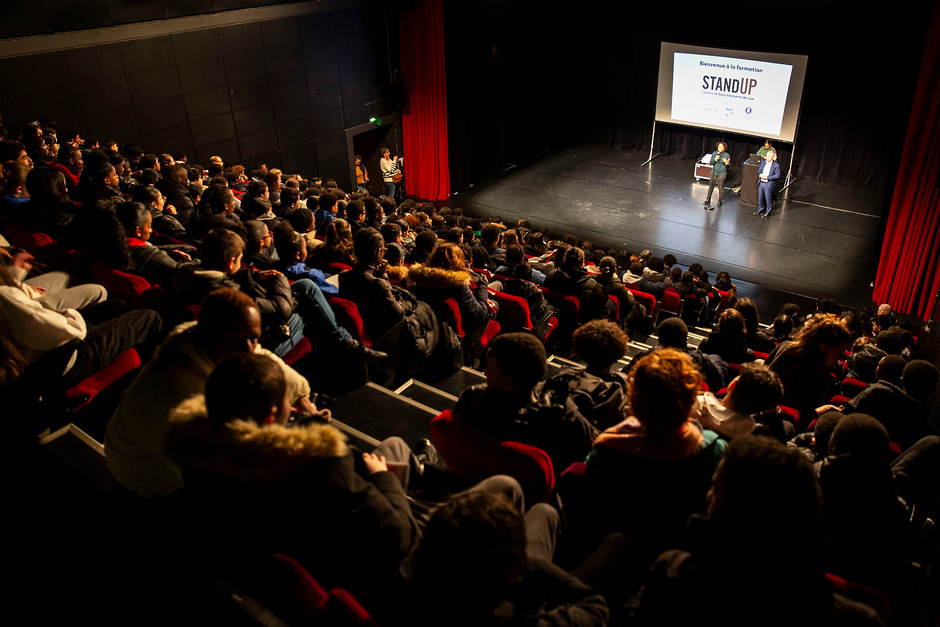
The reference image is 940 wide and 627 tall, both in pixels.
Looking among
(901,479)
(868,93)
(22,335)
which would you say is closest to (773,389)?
(901,479)

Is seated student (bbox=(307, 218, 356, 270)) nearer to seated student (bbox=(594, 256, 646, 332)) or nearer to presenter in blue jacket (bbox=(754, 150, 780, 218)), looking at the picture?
seated student (bbox=(594, 256, 646, 332))

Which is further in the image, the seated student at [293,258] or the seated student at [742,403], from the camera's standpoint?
the seated student at [293,258]

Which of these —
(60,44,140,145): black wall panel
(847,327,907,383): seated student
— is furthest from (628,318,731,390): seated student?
(60,44,140,145): black wall panel

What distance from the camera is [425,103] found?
12906 mm

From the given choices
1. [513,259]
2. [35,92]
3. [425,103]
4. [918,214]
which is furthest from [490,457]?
[425,103]

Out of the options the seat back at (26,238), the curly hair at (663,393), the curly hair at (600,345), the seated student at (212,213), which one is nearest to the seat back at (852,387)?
the curly hair at (600,345)

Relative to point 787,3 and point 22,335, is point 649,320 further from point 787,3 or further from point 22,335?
point 787,3

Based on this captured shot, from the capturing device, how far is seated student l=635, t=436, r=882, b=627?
1747mm

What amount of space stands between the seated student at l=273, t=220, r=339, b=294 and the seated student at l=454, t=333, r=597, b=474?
6.05 feet

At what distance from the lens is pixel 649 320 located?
21.4ft

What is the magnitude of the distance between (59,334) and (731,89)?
43.2ft

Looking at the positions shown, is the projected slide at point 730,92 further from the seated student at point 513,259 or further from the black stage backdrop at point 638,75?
the seated student at point 513,259

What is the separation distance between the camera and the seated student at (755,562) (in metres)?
1.75

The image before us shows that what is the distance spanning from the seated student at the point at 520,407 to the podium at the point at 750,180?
35.2ft
